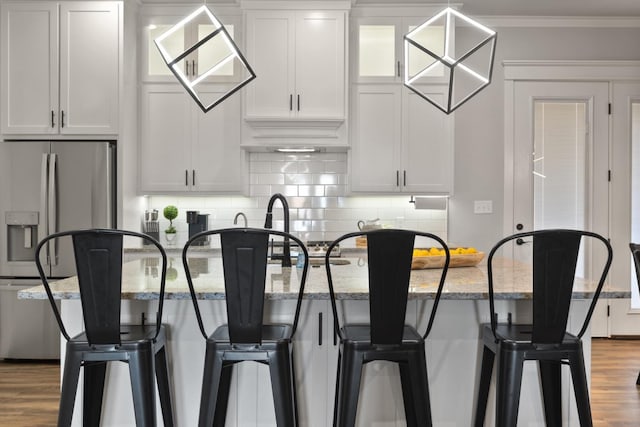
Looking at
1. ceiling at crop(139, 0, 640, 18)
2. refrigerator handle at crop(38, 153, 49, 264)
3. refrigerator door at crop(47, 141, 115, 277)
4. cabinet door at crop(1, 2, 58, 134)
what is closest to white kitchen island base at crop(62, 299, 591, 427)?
refrigerator door at crop(47, 141, 115, 277)

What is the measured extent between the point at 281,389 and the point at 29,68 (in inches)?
132

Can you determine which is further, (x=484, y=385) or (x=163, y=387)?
(x=484, y=385)

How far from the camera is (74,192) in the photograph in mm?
3449

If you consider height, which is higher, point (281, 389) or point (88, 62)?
point (88, 62)

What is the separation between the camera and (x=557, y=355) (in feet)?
5.41

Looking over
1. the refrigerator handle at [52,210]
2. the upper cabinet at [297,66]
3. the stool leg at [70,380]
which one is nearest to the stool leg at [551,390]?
the stool leg at [70,380]

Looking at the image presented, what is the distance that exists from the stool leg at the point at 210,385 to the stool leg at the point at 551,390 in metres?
1.25

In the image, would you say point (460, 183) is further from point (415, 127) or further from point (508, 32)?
point (508, 32)

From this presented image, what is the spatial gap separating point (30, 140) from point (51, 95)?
0.38 metres

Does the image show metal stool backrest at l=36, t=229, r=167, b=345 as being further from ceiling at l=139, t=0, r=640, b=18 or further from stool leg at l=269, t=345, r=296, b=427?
ceiling at l=139, t=0, r=640, b=18

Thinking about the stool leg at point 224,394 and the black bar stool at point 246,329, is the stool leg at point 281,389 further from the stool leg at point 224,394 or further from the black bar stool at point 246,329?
the stool leg at point 224,394

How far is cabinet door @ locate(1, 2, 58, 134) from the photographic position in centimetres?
361

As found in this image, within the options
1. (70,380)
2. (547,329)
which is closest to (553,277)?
(547,329)

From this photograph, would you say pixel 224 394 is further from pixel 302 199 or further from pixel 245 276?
pixel 302 199
